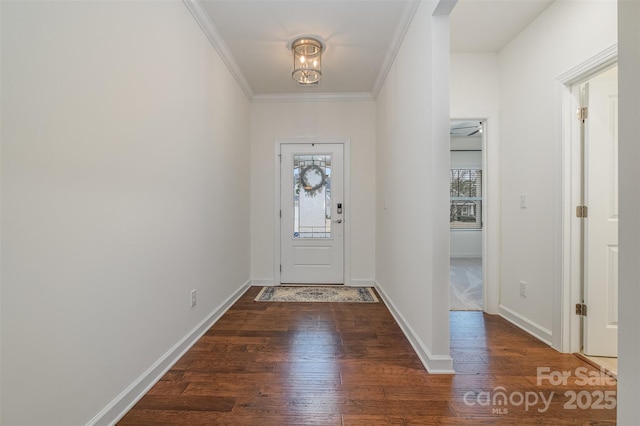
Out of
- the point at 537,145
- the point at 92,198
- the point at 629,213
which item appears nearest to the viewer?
the point at 629,213

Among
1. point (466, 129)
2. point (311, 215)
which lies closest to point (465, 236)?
point (466, 129)

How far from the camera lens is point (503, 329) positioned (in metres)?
2.33

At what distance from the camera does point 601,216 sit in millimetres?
1883

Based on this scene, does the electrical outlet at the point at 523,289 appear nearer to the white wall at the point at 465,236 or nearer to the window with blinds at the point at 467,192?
the white wall at the point at 465,236

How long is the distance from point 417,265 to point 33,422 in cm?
205

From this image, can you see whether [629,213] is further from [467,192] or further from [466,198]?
[467,192]

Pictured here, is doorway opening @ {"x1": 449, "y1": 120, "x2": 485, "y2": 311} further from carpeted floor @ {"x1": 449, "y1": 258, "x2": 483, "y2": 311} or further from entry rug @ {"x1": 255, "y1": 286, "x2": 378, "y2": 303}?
entry rug @ {"x1": 255, "y1": 286, "x2": 378, "y2": 303}

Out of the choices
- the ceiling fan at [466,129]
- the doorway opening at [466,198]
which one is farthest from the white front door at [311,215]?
the doorway opening at [466,198]

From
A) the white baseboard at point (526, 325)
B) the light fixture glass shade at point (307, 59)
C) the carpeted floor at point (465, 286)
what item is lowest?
the carpeted floor at point (465, 286)

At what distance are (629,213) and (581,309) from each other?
1.88m

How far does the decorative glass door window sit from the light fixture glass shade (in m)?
1.24

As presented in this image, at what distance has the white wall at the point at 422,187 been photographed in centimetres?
167

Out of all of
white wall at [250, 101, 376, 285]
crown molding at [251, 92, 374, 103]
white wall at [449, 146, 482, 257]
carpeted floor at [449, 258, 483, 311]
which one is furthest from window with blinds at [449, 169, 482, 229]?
crown molding at [251, 92, 374, 103]

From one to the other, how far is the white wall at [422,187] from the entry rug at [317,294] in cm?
63
